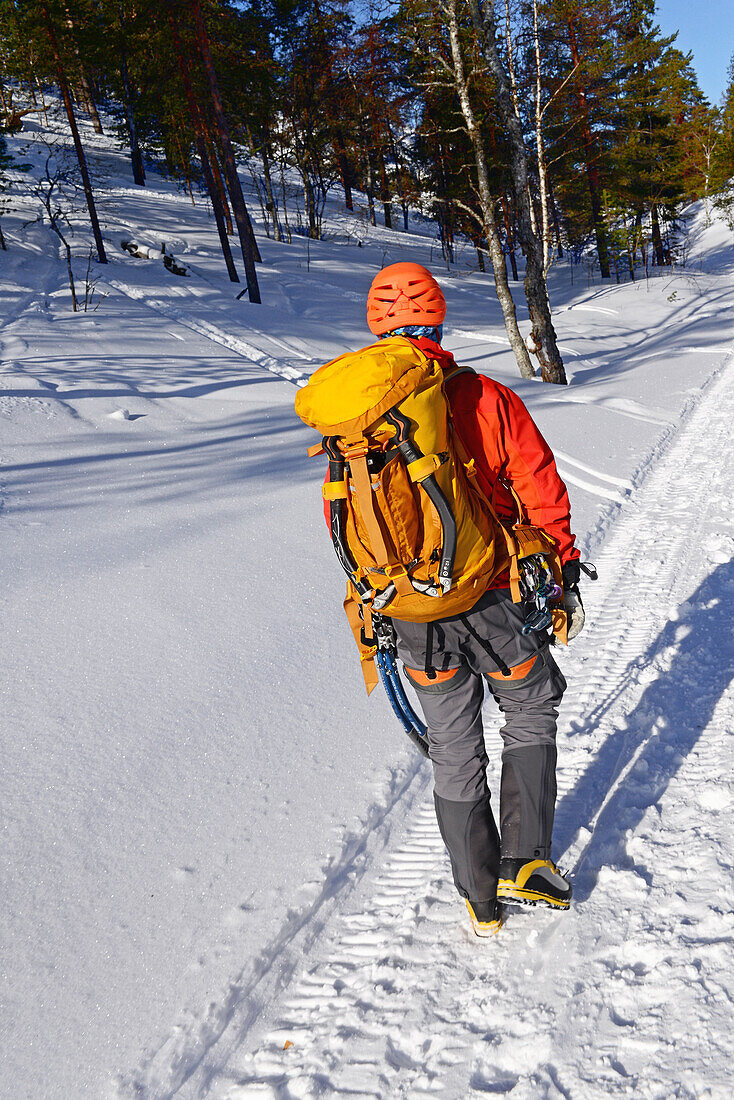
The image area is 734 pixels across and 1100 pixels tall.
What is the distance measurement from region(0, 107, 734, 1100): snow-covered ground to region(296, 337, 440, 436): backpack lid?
5.41ft

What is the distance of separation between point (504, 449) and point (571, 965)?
151cm

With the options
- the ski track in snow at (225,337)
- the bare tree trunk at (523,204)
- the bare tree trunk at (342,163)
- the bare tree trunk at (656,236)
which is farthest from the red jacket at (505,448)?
the bare tree trunk at (656,236)

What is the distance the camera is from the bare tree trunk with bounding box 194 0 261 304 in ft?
50.6

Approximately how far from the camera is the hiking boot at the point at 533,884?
79.7 inches

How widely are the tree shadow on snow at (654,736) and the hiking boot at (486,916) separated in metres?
0.29

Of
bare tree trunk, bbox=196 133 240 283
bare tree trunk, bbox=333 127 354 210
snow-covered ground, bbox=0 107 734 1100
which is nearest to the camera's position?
snow-covered ground, bbox=0 107 734 1100

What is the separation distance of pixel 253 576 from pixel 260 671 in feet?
3.45

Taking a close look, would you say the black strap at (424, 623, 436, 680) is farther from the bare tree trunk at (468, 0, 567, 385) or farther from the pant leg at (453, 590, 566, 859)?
the bare tree trunk at (468, 0, 567, 385)

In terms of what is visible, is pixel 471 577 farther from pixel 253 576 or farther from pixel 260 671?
pixel 253 576

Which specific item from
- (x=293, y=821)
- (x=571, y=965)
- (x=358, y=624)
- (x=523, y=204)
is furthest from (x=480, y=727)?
(x=523, y=204)

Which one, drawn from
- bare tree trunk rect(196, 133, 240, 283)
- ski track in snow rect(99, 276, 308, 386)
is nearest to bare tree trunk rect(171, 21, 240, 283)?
bare tree trunk rect(196, 133, 240, 283)

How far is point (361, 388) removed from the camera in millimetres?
1557

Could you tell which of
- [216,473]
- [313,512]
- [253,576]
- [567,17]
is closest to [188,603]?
[253,576]

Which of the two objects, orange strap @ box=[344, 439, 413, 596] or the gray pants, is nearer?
orange strap @ box=[344, 439, 413, 596]
